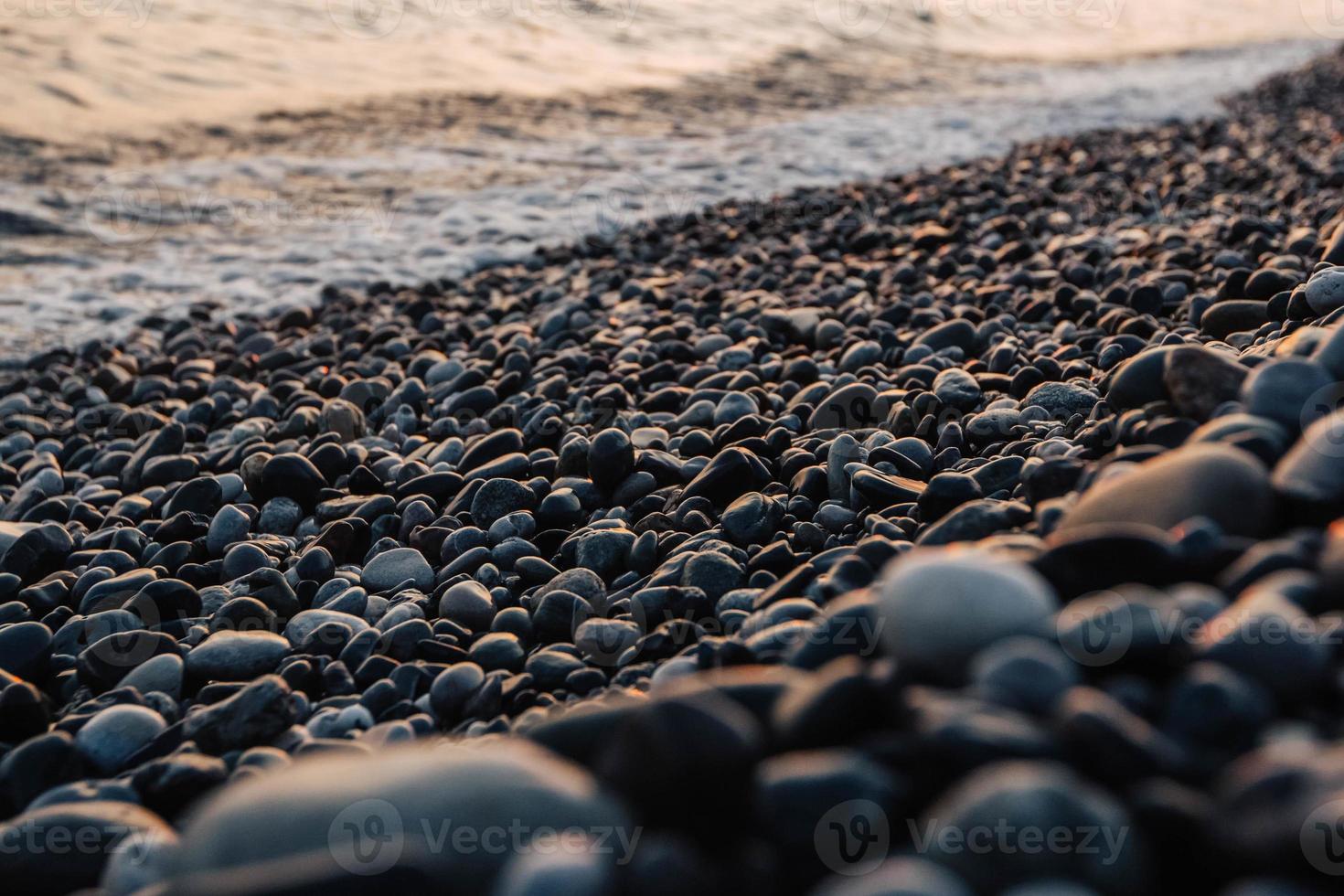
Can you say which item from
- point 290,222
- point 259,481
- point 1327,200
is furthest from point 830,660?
point 290,222

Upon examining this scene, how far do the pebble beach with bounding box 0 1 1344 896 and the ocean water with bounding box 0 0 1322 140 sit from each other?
21.6 ft

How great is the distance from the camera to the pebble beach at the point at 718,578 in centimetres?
105

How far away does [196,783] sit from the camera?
173 cm

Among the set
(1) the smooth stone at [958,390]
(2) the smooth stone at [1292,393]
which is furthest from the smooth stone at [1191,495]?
(1) the smooth stone at [958,390]

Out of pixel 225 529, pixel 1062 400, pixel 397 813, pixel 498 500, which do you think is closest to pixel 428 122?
pixel 225 529

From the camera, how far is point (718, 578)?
224 centimetres

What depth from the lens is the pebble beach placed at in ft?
3.45

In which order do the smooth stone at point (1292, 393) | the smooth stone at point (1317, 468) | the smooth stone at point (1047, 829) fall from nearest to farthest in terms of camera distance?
the smooth stone at point (1047, 829), the smooth stone at point (1317, 468), the smooth stone at point (1292, 393)

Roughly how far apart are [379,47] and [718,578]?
13455mm

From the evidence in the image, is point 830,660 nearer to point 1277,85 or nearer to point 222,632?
point 222,632

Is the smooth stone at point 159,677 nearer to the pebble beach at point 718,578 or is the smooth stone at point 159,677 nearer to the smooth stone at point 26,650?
the pebble beach at point 718,578

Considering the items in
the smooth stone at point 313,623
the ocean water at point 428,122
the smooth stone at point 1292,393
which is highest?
the ocean water at point 428,122

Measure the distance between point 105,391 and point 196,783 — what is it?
3.62 meters

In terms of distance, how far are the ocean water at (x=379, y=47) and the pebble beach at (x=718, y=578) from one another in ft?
21.6
